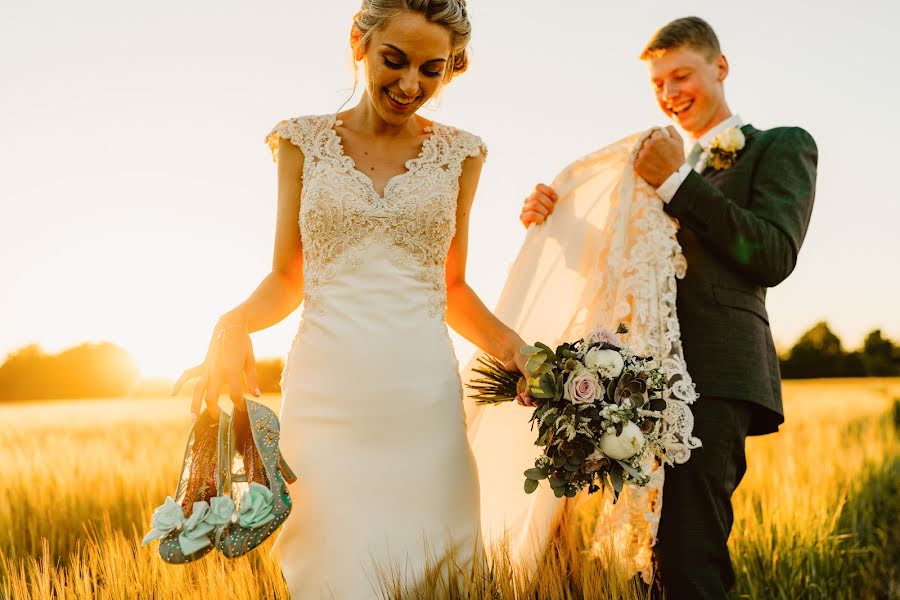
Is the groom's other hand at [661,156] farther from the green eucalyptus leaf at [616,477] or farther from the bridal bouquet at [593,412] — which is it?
the green eucalyptus leaf at [616,477]

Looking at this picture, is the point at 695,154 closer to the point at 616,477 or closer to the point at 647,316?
the point at 647,316

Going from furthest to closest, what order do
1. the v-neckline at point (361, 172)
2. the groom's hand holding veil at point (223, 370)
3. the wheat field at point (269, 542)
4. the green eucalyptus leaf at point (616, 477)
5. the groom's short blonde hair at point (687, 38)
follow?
1. the groom's short blonde hair at point (687, 38)
2. the wheat field at point (269, 542)
3. the v-neckline at point (361, 172)
4. the groom's hand holding veil at point (223, 370)
5. the green eucalyptus leaf at point (616, 477)

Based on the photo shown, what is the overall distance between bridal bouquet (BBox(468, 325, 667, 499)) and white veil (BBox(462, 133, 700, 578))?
2.14 ft

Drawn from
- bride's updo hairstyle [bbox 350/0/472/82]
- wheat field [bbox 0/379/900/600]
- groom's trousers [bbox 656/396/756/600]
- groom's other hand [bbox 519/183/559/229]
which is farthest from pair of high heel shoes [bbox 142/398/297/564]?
groom's other hand [bbox 519/183/559/229]

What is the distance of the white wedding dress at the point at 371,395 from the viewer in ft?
8.87

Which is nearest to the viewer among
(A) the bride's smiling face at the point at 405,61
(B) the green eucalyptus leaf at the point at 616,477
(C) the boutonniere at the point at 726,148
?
(B) the green eucalyptus leaf at the point at 616,477

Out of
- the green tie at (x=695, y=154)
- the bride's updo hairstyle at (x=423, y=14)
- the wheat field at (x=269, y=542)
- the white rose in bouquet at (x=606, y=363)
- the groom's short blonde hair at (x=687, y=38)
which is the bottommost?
the wheat field at (x=269, y=542)

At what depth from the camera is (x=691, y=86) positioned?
3.58 meters

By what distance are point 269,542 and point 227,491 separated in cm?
172

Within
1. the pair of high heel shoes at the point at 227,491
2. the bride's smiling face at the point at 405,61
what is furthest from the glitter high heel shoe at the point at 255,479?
the bride's smiling face at the point at 405,61

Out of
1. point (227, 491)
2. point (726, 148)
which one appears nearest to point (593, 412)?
point (227, 491)

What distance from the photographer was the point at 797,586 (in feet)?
15.1

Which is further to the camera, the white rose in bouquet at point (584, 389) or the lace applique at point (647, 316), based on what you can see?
the lace applique at point (647, 316)

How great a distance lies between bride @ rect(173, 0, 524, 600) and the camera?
271 cm
